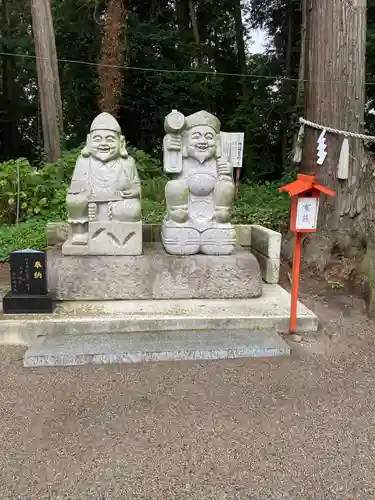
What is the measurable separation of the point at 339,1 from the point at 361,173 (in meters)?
1.84

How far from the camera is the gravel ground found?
1840 millimetres

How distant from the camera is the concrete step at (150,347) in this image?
9.62 feet

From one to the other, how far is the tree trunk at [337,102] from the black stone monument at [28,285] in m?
2.97

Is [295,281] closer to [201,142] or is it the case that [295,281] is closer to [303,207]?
[303,207]

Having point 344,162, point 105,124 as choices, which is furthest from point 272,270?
point 105,124

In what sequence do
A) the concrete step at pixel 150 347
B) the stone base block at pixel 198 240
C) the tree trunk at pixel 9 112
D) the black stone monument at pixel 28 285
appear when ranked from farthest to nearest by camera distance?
1. the tree trunk at pixel 9 112
2. the stone base block at pixel 198 240
3. the black stone monument at pixel 28 285
4. the concrete step at pixel 150 347

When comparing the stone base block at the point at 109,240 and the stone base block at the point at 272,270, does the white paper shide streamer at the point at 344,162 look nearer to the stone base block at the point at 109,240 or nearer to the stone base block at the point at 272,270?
the stone base block at the point at 272,270

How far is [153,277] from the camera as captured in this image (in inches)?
150

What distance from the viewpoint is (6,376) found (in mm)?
2771

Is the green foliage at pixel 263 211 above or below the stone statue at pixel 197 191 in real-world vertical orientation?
below

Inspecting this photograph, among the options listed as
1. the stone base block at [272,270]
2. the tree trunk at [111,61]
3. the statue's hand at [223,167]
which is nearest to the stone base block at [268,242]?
the stone base block at [272,270]

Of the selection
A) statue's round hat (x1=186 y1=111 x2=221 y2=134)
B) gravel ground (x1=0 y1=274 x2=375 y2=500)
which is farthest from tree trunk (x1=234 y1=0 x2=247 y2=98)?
gravel ground (x1=0 y1=274 x2=375 y2=500)

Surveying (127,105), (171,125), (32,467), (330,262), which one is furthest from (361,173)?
(127,105)

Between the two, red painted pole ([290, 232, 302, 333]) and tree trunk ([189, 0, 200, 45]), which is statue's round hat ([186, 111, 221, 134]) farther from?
tree trunk ([189, 0, 200, 45])
